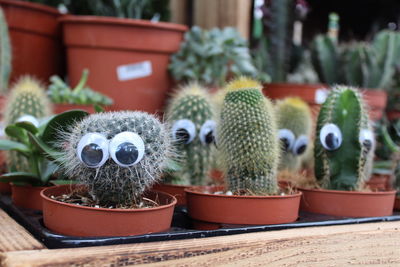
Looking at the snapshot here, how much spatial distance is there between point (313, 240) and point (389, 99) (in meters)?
1.84

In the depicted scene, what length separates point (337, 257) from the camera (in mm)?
753

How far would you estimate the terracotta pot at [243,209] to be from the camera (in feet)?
2.58

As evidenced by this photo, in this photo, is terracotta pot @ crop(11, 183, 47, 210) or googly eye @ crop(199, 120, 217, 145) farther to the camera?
googly eye @ crop(199, 120, 217, 145)

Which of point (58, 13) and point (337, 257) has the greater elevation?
point (58, 13)

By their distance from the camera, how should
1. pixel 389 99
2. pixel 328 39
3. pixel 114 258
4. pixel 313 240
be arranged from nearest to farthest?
pixel 114 258 → pixel 313 240 → pixel 328 39 → pixel 389 99

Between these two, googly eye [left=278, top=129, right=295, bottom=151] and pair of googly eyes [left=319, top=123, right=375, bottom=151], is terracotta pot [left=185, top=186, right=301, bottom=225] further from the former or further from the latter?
googly eye [left=278, top=129, right=295, bottom=151]

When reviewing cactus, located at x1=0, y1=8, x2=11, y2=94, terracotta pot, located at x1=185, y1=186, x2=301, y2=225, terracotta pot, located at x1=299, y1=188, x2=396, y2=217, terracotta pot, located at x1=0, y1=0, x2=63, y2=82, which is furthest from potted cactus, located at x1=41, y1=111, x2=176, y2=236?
terracotta pot, located at x1=0, y1=0, x2=63, y2=82

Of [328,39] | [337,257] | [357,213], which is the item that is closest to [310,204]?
[357,213]

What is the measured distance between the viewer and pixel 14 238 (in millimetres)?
638

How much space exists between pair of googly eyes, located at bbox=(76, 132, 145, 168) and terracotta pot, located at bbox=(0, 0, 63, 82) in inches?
44.7

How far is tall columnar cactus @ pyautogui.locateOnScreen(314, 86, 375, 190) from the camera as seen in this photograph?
0.95 meters

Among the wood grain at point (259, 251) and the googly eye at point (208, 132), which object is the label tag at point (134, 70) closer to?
the googly eye at point (208, 132)

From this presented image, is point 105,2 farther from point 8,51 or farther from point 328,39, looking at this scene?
point 328,39

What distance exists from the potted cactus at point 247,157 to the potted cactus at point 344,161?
102 millimetres
